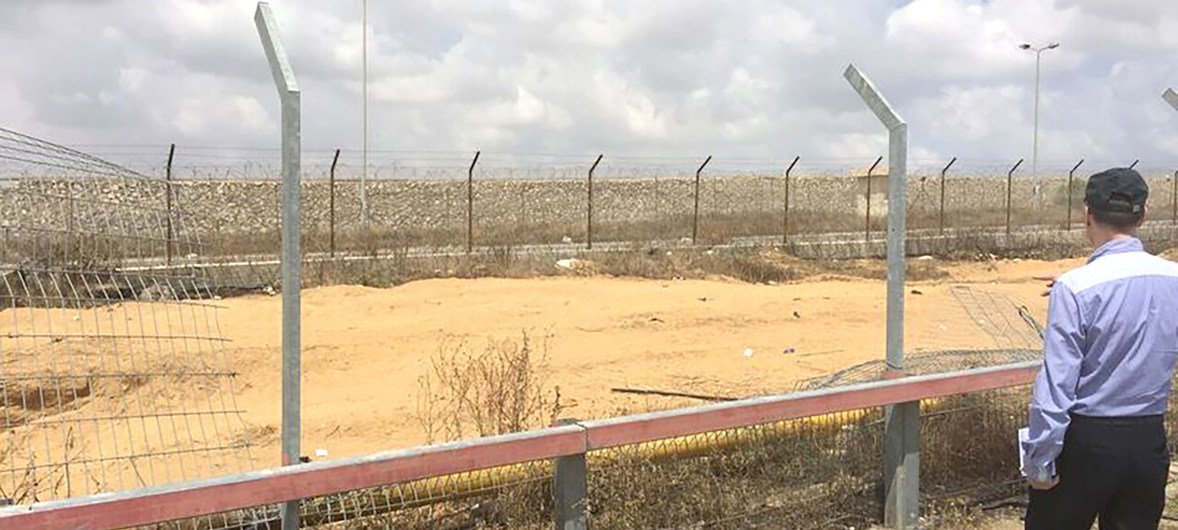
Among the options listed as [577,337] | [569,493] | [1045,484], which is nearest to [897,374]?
[1045,484]

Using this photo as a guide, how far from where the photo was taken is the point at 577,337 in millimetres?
13227

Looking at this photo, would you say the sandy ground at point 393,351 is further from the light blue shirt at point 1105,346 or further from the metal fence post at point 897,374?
the light blue shirt at point 1105,346

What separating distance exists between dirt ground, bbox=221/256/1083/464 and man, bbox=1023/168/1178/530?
529 cm

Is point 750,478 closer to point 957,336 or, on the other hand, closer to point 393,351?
point 393,351

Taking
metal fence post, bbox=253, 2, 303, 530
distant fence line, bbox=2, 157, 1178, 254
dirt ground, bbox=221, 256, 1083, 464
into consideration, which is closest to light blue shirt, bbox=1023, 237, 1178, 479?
metal fence post, bbox=253, 2, 303, 530

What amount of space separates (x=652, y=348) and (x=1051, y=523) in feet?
29.3

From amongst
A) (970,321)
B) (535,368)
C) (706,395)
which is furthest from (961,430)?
(970,321)

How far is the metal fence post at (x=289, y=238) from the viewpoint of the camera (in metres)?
3.57

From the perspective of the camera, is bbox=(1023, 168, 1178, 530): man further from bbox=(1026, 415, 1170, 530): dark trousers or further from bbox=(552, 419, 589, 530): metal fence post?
bbox=(552, 419, 589, 530): metal fence post

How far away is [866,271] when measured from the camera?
23.9 meters

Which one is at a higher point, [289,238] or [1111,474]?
[289,238]

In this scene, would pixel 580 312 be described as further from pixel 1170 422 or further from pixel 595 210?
pixel 595 210

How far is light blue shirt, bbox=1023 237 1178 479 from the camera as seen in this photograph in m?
3.38

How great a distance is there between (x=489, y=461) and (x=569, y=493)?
1.47 ft
